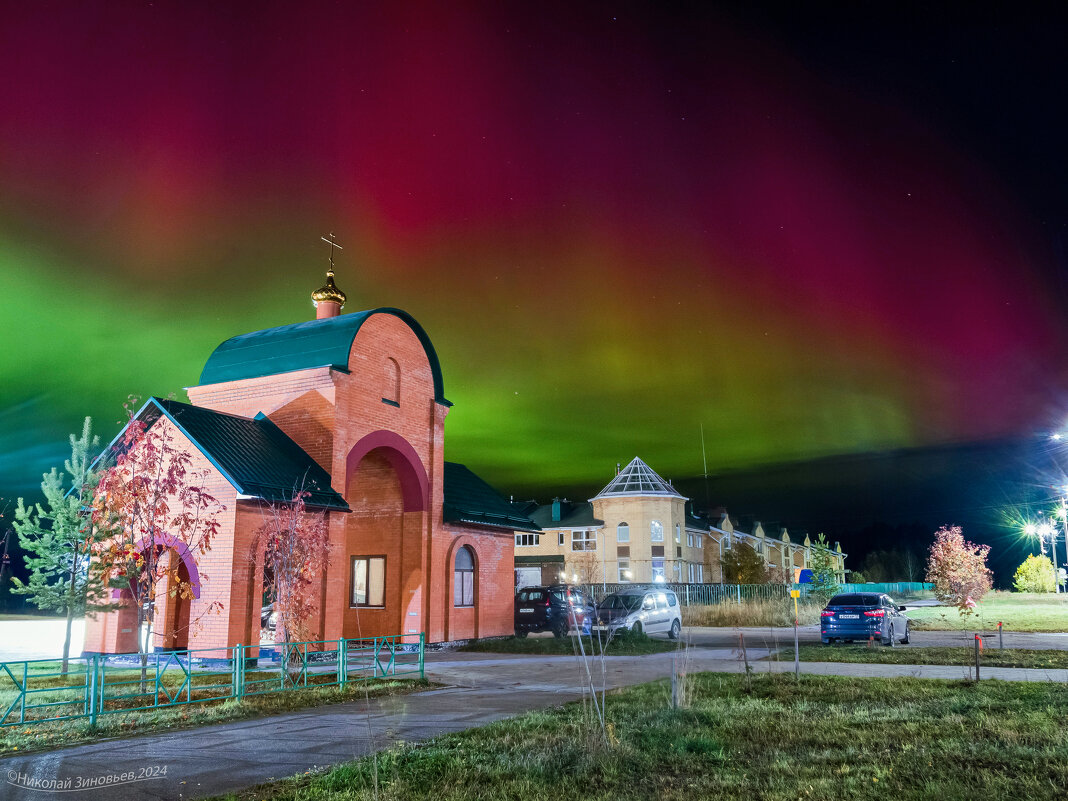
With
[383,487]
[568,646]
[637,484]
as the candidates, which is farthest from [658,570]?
[383,487]

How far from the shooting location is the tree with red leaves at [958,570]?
29.1m

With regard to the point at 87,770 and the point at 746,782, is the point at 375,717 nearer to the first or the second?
the point at 87,770

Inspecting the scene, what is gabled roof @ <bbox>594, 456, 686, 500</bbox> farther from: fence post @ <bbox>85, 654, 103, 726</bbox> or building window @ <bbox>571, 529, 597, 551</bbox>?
fence post @ <bbox>85, 654, 103, 726</bbox>

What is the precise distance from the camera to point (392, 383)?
885 inches

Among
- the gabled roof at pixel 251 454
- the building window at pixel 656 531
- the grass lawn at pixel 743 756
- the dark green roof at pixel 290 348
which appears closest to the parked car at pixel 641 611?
the gabled roof at pixel 251 454

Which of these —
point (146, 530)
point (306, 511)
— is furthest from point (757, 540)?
point (146, 530)

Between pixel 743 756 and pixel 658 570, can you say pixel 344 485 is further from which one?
pixel 658 570

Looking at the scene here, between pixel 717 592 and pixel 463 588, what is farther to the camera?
pixel 717 592

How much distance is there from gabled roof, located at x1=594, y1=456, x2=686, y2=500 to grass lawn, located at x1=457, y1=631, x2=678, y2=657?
3453 cm

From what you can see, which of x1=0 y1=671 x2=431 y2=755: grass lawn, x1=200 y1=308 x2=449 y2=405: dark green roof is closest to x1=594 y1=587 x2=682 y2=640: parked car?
x1=200 y1=308 x2=449 y2=405: dark green roof

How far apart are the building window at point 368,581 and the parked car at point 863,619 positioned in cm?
1245

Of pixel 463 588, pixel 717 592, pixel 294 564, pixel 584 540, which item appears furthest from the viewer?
pixel 584 540

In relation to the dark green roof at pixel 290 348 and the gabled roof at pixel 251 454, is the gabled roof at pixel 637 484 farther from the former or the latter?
the gabled roof at pixel 251 454

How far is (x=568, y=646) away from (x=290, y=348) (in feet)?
36.0
